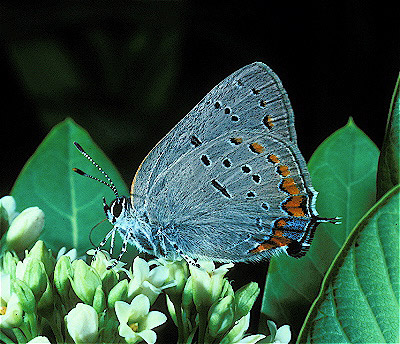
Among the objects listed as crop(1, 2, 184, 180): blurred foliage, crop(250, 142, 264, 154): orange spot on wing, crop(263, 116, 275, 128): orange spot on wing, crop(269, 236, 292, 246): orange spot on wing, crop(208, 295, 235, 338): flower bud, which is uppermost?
crop(1, 2, 184, 180): blurred foliage

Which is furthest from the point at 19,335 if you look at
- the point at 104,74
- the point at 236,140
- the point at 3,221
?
the point at 104,74

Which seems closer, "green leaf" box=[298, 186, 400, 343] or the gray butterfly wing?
"green leaf" box=[298, 186, 400, 343]

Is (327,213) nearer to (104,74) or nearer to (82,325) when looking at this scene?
(82,325)

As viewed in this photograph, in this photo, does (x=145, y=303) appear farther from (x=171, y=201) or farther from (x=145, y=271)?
(x=171, y=201)

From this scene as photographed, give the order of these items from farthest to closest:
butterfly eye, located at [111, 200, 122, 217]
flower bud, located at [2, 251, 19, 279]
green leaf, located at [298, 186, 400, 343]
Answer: butterfly eye, located at [111, 200, 122, 217], flower bud, located at [2, 251, 19, 279], green leaf, located at [298, 186, 400, 343]

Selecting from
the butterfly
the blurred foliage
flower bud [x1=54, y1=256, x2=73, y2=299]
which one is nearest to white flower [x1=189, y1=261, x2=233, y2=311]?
the butterfly

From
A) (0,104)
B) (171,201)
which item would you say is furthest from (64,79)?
(171,201)

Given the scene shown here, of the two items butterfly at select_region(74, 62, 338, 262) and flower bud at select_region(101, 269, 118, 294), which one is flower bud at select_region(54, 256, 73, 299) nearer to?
flower bud at select_region(101, 269, 118, 294)
